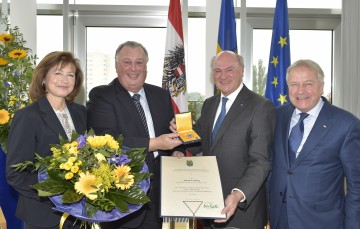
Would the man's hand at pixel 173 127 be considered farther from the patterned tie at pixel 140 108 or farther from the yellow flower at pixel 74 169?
the yellow flower at pixel 74 169

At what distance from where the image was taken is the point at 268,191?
2994mm

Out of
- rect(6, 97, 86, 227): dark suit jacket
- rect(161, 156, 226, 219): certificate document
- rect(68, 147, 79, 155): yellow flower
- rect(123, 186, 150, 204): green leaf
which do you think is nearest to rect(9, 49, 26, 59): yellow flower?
rect(6, 97, 86, 227): dark suit jacket

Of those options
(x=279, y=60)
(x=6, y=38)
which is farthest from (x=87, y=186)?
(x=279, y=60)

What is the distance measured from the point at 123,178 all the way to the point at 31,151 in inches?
29.7

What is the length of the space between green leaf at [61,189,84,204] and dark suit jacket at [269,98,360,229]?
1.41 m

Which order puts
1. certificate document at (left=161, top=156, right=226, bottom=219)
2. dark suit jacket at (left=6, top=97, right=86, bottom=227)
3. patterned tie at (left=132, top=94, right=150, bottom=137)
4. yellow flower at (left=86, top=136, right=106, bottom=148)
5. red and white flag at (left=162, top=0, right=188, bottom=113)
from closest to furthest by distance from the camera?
1. yellow flower at (left=86, top=136, right=106, bottom=148)
2. dark suit jacket at (left=6, top=97, right=86, bottom=227)
3. certificate document at (left=161, top=156, right=226, bottom=219)
4. patterned tie at (left=132, top=94, right=150, bottom=137)
5. red and white flag at (left=162, top=0, right=188, bottom=113)

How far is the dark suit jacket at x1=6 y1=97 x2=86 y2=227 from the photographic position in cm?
236

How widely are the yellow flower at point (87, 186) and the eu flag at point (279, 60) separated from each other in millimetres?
4027

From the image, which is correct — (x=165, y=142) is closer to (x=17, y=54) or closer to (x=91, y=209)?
(x=91, y=209)

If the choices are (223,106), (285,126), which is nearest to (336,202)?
(285,126)

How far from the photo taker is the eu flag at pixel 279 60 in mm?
5547

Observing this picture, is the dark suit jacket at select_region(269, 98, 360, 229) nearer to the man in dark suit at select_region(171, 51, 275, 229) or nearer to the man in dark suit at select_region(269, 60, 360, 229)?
the man in dark suit at select_region(269, 60, 360, 229)

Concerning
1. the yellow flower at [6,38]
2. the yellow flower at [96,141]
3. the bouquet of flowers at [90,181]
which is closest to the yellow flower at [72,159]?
the bouquet of flowers at [90,181]

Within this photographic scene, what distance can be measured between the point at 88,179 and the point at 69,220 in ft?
2.49
